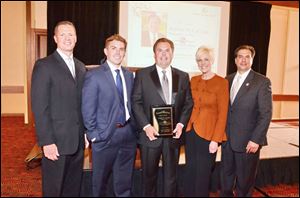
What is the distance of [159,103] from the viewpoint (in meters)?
2.02

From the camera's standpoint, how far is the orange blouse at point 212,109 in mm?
2104

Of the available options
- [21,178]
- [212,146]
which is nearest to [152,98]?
[212,146]

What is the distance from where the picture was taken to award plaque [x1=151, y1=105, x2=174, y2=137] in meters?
1.98

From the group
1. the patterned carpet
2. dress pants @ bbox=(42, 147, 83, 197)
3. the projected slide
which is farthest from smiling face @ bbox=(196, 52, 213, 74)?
the projected slide

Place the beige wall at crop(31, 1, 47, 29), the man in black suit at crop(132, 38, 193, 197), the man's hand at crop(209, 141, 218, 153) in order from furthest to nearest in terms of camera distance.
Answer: the beige wall at crop(31, 1, 47, 29), the man's hand at crop(209, 141, 218, 153), the man in black suit at crop(132, 38, 193, 197)

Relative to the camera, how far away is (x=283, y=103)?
7156 mm

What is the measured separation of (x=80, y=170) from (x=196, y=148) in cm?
86

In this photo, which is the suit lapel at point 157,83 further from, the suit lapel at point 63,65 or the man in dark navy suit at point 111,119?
the suit lapel at point 63,65

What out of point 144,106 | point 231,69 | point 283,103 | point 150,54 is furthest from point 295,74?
point 144,106

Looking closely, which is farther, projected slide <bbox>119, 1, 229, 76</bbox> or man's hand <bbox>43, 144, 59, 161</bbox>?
projected slide <bbox>119, 1, 229, 76</bbox>

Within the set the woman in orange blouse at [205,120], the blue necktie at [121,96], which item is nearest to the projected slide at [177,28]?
the woman in orange blouse at [205,120]

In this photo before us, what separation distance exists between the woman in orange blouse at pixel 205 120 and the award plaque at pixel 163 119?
0.81 ft

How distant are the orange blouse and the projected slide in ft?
8.12

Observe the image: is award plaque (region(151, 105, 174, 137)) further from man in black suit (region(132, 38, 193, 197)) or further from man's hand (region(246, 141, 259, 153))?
man's hand (region(246, 141, 259, 153))
